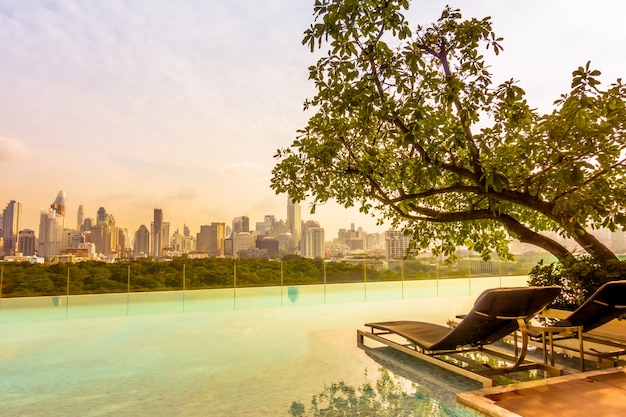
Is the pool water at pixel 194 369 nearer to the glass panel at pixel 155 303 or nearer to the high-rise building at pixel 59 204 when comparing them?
the glass panel at pixel 155 303

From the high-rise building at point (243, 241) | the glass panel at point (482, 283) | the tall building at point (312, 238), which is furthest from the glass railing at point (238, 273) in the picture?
the high-rise building at point (243, 241)

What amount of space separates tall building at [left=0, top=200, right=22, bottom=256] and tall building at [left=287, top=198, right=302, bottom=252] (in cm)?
1384

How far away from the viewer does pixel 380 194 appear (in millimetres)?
5695

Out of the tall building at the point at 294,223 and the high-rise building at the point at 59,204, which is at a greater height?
the high-rise building at the point at 59,204

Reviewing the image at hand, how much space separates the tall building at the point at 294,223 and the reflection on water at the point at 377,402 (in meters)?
19.0

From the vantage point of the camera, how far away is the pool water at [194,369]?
3373 mm

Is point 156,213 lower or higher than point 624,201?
higher

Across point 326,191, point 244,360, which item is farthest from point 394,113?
point 244,360

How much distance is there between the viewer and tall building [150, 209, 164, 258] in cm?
2377

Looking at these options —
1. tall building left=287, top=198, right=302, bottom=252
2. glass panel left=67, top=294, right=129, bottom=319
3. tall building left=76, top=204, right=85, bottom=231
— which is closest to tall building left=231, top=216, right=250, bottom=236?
tall building left=287, top=198, right=302, bottom=252

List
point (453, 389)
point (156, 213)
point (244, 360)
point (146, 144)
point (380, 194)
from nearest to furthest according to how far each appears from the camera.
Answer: point (453, 389), point (244, 360), point (380, 194), point (146, 144), point (156, 213)

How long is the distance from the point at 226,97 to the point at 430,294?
8018 millimetres

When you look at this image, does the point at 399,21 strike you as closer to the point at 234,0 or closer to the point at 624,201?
the point at 624,201

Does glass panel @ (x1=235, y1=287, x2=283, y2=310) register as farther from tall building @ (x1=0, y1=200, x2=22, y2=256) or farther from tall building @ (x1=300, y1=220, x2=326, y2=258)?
tall building @ (x1=0, y1=200, x2=22, y2=256)
